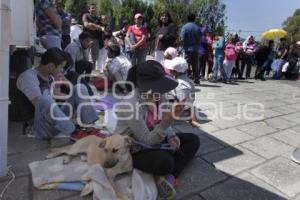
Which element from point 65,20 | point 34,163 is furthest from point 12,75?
point 65,20

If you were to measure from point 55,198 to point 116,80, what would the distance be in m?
3.81

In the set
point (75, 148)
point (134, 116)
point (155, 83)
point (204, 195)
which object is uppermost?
point (155, 83)

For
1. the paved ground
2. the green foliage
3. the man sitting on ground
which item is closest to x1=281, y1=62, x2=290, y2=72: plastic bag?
the paved ground

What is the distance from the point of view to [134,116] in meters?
2.78

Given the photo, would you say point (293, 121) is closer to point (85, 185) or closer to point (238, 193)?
point (238, 193)

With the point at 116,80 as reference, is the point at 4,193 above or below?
below

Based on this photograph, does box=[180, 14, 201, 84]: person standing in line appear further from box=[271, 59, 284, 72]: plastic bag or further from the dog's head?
the dog's head

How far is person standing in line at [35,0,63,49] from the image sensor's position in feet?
14.4

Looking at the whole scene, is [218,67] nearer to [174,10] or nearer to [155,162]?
[155,162]

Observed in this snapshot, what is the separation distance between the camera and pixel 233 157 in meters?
3.72

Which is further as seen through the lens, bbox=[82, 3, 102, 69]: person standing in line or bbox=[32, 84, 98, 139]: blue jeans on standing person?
bbox=[82, 3, 102, 69]: person standing in line

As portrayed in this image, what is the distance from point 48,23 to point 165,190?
3.08m

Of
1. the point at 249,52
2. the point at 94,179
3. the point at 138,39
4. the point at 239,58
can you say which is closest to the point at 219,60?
the point at 239,58

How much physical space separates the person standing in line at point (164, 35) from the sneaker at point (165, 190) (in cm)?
502
